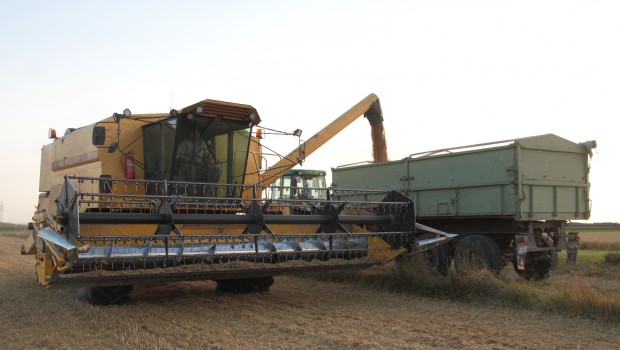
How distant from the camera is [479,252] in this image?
372 inches

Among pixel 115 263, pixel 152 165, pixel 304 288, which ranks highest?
pixel 152 165

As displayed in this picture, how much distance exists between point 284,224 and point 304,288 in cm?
230

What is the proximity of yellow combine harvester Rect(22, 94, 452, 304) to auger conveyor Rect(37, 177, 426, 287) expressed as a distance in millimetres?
13

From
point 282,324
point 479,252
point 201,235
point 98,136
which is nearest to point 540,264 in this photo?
point 479,252

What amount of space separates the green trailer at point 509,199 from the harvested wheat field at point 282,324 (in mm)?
2589

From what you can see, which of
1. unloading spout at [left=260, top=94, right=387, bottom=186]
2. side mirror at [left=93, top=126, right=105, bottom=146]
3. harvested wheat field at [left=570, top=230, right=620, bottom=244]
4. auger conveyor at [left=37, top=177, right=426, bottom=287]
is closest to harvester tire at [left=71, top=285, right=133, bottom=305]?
auger conveyor at [left=37, top=177, right=426, bottom=287]

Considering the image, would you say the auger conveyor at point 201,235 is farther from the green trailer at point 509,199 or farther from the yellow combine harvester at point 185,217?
the green trailer at point 509,199

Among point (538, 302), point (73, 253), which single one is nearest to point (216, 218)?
point (73, 253)

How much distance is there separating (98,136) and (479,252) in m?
6.36

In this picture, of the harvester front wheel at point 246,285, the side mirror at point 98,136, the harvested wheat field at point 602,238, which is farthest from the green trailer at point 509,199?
the harvested wheat field at point 602,238

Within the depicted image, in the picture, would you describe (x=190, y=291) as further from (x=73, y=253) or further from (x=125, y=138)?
(x=73, y=253)

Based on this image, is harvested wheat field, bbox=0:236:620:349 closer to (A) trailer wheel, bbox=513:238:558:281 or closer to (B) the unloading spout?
(A) trailer wheel, bbox=513:238:558:281

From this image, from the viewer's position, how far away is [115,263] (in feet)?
17.9

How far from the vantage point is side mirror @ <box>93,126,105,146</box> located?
7.07 metres
